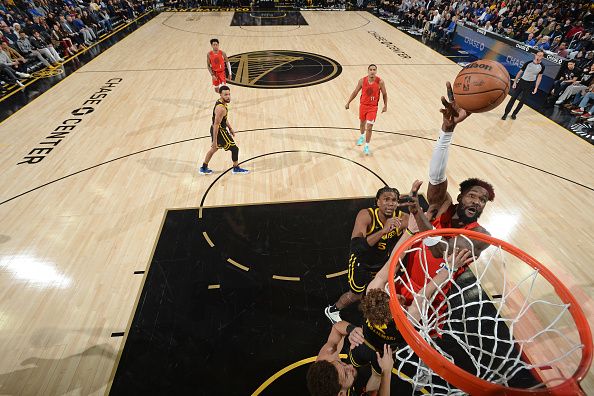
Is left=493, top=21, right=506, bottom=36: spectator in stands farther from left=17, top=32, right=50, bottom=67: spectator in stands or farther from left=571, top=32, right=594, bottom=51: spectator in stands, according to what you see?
left=17, top=32, right=50, bottom=67: spectator in stands

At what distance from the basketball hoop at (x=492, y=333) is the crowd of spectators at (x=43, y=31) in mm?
12082

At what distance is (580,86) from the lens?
27.8 ft

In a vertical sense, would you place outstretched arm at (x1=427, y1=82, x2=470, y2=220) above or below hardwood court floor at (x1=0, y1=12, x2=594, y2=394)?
above

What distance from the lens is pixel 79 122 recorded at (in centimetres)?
772

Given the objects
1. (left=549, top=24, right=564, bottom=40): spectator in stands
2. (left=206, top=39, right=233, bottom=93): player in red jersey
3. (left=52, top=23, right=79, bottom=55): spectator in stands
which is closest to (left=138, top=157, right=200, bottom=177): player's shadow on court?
(left=206, top=39, right=233, bottom=93): player in red jersey

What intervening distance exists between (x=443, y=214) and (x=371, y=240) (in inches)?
26.1

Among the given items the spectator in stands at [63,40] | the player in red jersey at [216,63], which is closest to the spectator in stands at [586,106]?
the player in red jersey at [216,63]

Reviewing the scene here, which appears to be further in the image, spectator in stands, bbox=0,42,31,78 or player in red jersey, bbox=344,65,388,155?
spectator in stands, bbox=0,42,31,78

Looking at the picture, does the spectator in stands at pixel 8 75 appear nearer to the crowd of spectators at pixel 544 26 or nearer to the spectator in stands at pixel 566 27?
the crowd of spectators at pixel 544 26

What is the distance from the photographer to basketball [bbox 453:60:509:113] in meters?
2.90

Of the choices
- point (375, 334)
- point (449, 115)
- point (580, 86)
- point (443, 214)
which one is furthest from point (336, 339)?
point (580, 86)

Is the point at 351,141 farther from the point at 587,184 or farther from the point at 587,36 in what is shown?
the point at 587,36

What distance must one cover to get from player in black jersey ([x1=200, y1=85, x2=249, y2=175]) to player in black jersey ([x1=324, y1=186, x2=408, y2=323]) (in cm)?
308

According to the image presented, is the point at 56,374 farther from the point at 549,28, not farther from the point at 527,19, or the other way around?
the point at 527,19
